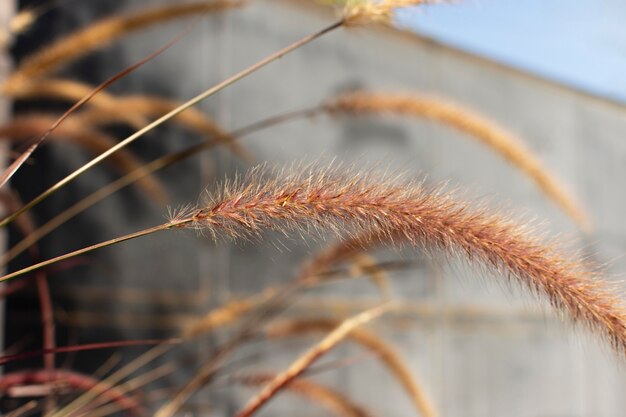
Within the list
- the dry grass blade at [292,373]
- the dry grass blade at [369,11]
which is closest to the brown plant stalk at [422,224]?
the dry grass blade at [369,11]

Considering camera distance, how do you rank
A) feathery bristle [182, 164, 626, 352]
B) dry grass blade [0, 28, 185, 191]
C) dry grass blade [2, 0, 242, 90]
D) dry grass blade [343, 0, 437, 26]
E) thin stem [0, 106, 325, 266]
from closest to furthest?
feathery bristle [182, 164, 626, 352] → dry grass blade [0, 28, 185, 191] → dry grass blade [343, 0, 437, 26] → thin stem [0, 106, 325, 266] → dry grass blade [2, 0, 242, 90]

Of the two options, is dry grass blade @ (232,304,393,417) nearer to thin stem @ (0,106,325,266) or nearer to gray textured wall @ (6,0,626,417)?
thin stem @ (0,106,325,266)

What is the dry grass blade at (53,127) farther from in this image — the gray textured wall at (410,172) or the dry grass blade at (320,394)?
the gray textured wall at (410,172)

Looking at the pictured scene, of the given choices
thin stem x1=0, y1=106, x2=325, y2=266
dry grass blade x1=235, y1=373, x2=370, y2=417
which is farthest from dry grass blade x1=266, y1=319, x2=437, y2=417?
thin stem x1=0, y1=106, x2=325, y2=266

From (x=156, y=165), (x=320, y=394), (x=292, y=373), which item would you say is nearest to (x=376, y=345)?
(x=320, y=394)

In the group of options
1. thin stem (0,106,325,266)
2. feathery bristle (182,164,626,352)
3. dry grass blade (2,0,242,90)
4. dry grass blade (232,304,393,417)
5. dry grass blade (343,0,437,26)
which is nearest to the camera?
feathery bristle (182,164,626,352)

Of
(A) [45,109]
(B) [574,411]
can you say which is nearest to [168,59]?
(A) [45,109]
